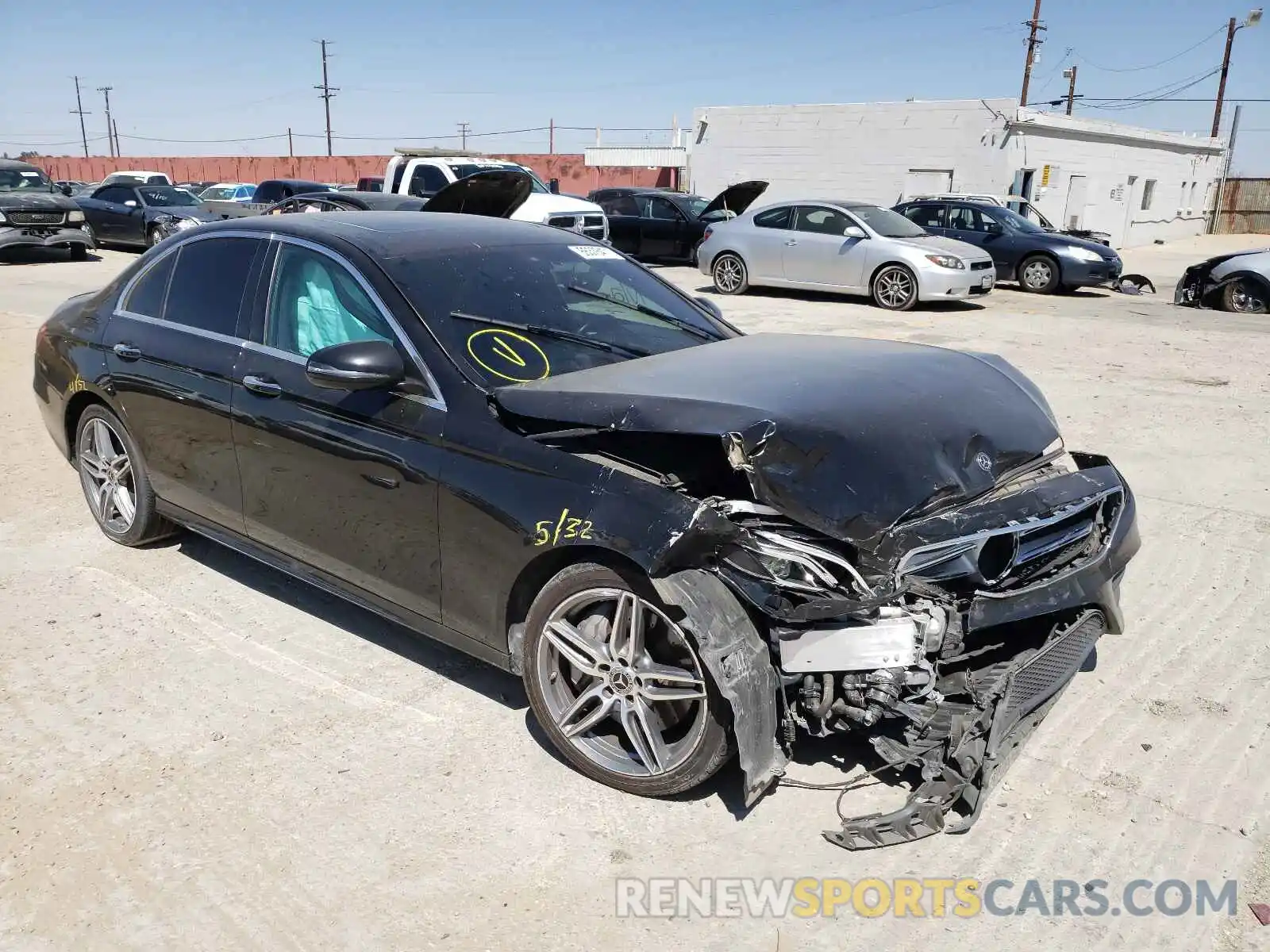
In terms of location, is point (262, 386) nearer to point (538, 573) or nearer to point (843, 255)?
point (538, 573)

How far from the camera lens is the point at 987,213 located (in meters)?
17.9

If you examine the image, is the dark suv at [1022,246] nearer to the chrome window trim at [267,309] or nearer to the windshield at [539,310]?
the windshield at [539,310]

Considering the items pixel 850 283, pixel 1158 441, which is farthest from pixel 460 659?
pixel 850 283

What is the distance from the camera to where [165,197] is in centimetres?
2202

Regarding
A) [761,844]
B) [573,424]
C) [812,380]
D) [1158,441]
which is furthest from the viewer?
[1158,441]

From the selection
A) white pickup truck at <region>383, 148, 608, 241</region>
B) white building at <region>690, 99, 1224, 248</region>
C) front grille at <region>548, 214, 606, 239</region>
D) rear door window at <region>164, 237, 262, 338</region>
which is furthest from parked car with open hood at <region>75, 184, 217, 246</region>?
rear door window at <region>164, 237, 262, 338</region>

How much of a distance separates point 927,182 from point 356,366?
88.9 ft

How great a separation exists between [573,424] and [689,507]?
56 centimetres

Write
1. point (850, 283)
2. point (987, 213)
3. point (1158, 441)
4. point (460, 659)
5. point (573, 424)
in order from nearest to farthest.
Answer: point (573, 424), point (460, 659), point (1158, 441), point (850, 283), point (987, 213)

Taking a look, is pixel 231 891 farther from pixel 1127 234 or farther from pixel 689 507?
pixel 1127 234

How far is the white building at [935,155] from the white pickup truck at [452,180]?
12.6 metres

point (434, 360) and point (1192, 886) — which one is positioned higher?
point (434, 360)

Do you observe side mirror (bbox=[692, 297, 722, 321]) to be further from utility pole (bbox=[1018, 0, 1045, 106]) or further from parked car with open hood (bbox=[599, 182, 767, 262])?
utility pole (bbox=[1018, 0, 1045, 106])

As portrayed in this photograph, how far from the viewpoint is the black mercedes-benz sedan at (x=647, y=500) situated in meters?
2.95
